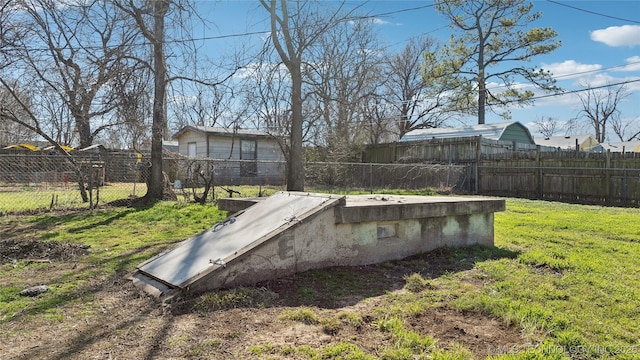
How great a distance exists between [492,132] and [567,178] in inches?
337

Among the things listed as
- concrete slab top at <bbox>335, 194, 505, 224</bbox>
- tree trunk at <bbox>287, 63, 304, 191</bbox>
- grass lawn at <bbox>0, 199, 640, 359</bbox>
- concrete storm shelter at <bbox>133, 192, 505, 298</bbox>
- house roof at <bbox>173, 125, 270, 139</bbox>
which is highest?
house roof at <bbox>173, 125, 270, 139</bbox>

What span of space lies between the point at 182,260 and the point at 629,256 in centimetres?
549

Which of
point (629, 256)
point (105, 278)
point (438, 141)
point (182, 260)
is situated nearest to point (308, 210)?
point (182, 260)

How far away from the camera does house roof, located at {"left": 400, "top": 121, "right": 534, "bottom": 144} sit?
2283 cm

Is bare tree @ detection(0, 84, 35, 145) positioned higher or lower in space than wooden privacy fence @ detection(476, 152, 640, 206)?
higher

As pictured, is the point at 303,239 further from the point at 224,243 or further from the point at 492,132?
the point at 492,132

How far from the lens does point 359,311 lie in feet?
11.2

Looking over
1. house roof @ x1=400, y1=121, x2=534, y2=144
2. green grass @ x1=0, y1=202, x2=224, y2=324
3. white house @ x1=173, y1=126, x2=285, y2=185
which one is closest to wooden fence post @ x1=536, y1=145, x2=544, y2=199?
house roof @ x1=400, y1=121, x2=534, y2=144

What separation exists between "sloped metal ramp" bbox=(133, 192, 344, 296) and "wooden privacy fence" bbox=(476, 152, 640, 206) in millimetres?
13014

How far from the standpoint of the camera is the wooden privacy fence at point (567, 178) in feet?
44.4

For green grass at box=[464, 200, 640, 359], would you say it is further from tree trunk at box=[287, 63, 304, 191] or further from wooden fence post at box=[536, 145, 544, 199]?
wooden fence post at box=[536, 145, 544, 199]

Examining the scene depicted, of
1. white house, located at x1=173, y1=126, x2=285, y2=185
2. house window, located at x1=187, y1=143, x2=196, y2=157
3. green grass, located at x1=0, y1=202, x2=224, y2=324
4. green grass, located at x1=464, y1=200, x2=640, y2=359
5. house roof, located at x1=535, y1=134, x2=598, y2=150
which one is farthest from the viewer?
house roof, located at x1=535, y1=134, x2=598, y2=150

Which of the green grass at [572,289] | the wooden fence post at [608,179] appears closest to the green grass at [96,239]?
the green grass at [572,289]

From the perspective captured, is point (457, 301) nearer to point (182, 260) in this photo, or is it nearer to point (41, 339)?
point (182, 260)
